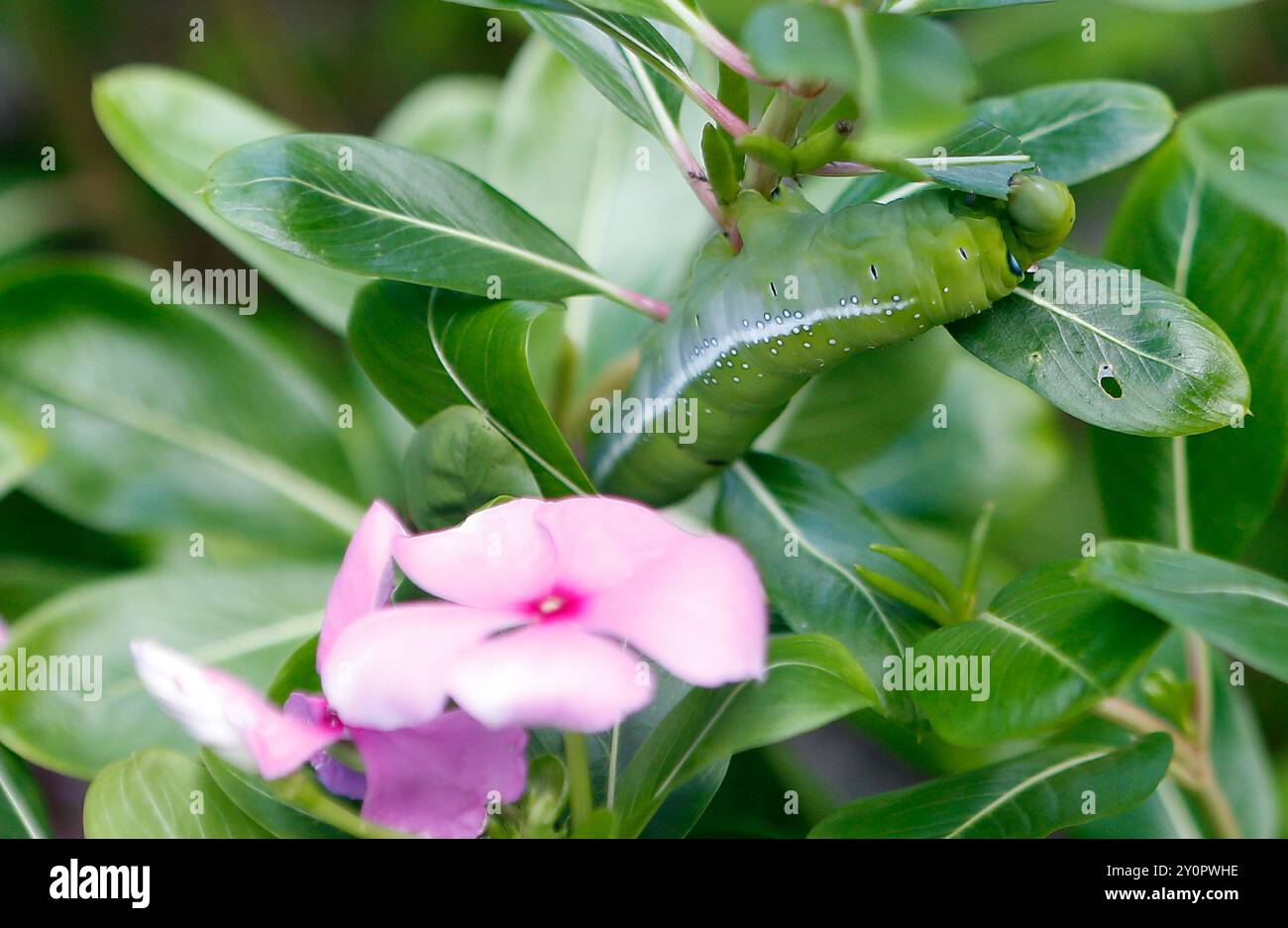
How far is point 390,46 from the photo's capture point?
5.27 feet

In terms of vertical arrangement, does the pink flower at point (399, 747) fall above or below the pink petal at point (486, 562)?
below

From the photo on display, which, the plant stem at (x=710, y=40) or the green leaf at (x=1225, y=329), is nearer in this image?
the plant stem at (x=710, y=40)

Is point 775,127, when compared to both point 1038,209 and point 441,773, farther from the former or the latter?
point 441,773

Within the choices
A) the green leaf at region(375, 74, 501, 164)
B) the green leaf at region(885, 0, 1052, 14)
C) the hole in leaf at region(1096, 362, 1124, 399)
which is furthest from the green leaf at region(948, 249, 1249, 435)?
the green leaf at region(375, 74, 501, 164)

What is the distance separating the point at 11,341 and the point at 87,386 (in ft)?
0.18

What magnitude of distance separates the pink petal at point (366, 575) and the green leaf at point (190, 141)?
372 millimetres

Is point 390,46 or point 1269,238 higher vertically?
point 390,46

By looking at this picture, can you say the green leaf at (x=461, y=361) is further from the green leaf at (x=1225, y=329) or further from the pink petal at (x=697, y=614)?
the green leaf at (x=1225, y=329)

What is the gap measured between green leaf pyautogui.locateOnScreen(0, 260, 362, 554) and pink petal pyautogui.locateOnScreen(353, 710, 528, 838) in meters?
0.39

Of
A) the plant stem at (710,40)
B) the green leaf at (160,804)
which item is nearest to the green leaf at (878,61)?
the plant stem at (710,40)

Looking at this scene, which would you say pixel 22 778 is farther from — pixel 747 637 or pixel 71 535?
pixel 747 637

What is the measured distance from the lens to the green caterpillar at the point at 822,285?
46cm

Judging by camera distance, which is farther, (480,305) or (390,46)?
(390,46)

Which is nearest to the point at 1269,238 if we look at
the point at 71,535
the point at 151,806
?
the point at 151,806
